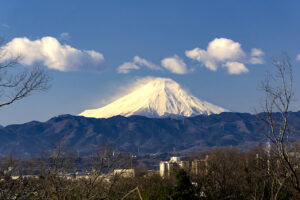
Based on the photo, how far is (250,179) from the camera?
40.8 m

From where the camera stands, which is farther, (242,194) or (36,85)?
(242,194)

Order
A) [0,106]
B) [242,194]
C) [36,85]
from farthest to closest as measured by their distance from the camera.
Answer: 1. [242,194]
2. [36,85]
3. [0,106]

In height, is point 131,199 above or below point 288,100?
below

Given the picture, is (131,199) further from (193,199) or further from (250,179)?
(250,179)

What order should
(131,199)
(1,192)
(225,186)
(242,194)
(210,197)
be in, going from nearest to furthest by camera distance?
(1,192)
(131,199)
(210,197)
(242,194)
(225,186)

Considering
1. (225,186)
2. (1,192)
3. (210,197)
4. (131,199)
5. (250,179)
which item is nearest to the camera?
(1,192)

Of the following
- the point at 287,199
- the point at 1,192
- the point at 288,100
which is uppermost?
the point at 288,100

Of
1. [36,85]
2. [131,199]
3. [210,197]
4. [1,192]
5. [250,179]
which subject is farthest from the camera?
[250,179]

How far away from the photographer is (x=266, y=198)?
33188mm

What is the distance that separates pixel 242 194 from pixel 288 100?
25.5 metres

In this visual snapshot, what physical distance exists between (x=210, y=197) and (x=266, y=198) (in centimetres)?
413

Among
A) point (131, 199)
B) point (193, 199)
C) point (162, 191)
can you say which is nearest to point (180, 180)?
point (193, 199)

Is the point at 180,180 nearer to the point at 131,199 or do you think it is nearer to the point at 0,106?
the point at 131,199

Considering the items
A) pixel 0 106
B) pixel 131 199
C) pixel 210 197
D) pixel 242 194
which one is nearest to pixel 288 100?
pixel 0 106
